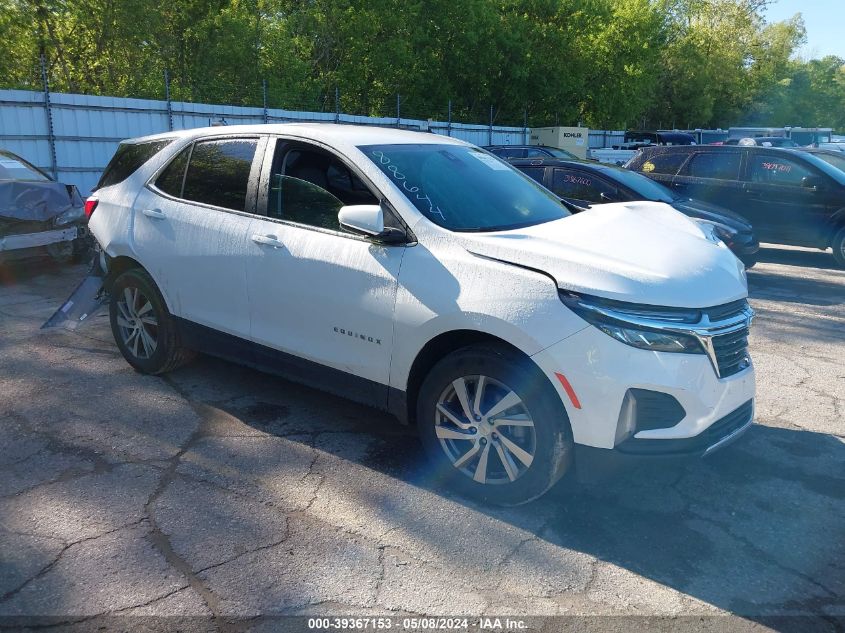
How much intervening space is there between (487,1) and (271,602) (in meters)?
30.2

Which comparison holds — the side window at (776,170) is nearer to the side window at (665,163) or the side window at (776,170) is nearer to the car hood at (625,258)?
the side window at (665,163)

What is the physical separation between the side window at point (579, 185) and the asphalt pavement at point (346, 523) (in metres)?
4.50

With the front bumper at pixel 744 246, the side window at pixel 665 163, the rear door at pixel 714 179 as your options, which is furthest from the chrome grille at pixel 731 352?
the side window at pixel 665 163

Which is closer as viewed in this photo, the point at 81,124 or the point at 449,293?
the point at 449,293

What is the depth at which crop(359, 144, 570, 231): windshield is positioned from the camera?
12.3ft

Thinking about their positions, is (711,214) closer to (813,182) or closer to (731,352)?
(813,182)

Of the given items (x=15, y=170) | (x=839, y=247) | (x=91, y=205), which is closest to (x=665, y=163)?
(x=839, y=247)

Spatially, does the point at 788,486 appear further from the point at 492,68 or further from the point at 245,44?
the point at 492,68

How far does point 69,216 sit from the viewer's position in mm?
8812

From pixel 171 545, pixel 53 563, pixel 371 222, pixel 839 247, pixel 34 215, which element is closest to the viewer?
pixel 53 563

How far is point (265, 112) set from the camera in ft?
50.0

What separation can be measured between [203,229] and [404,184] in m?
1.40

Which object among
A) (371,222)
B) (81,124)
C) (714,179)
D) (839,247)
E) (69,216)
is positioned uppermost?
(81,124)

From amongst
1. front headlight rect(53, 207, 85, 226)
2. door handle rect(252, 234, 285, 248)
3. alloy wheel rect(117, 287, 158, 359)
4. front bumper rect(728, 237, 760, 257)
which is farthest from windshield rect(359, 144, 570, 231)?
front headlight rect(53, 207, 85, 226)
